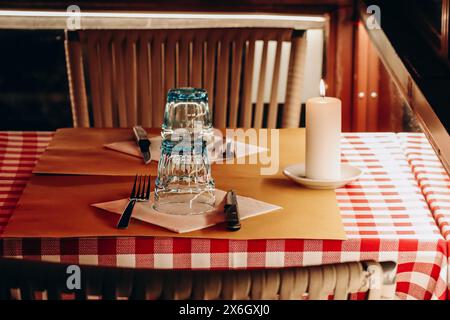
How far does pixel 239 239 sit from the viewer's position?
3.36ft

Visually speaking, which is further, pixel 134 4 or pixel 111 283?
pixel 134 4

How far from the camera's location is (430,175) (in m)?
1.33

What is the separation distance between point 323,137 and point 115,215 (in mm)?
342

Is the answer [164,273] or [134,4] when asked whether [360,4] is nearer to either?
[134,4]

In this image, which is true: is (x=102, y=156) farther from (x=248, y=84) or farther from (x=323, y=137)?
(x=248, y=84)

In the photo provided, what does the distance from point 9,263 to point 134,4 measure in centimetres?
208

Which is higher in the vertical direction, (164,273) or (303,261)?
(164,273)

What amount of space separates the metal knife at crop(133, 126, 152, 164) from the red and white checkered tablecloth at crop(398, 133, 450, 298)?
0.47 metres

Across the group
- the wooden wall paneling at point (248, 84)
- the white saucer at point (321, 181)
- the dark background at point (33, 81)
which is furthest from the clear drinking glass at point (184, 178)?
the dark background at point (33, 81)

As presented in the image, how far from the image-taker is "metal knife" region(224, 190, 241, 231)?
1.05m

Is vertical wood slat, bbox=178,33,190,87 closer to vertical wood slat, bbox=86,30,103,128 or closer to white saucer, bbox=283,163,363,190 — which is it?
vertical wood slat, bbox=86,30,103,128

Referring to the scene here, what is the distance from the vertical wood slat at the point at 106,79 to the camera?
190cm

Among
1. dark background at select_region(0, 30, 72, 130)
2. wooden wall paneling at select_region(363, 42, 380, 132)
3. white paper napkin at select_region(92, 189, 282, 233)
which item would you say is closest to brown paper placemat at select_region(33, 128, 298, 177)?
white paper napkin at select_region(92, 189, 282, 233)

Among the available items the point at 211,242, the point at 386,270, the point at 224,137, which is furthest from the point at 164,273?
the point at 224,137
